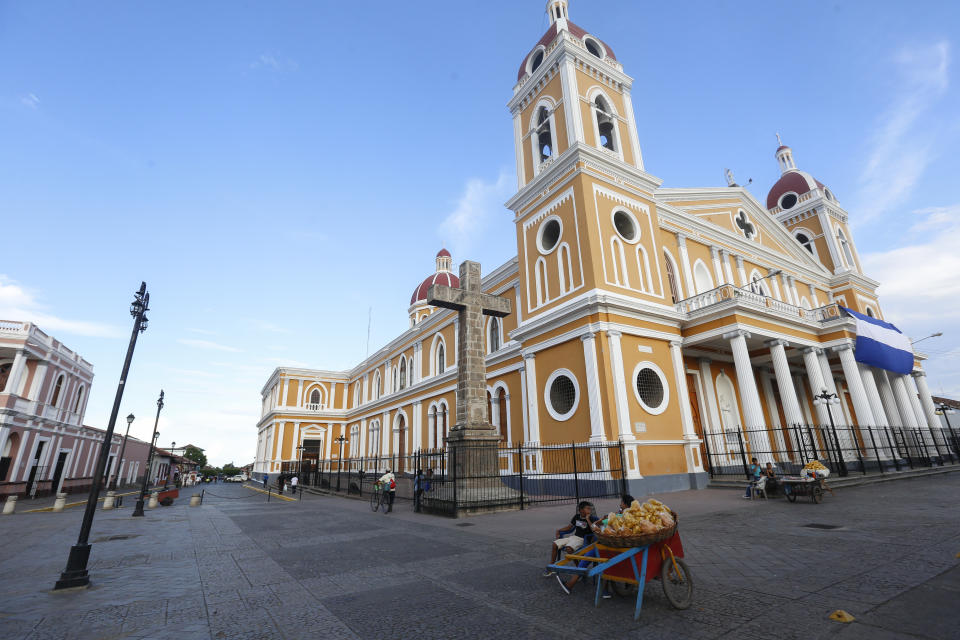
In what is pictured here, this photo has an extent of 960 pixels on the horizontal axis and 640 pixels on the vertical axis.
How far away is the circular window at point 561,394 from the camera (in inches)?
633

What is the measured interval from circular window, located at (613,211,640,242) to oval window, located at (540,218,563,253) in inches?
94.2

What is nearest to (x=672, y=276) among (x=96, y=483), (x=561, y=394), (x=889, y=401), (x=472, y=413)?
(x=561, y=394)

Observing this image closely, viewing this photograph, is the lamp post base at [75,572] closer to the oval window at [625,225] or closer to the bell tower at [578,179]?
the bell tower at [578,179]

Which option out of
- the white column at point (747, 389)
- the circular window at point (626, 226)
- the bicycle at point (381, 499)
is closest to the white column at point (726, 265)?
the white column at point (747, 389)

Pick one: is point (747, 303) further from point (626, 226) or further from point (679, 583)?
point (679, 583)

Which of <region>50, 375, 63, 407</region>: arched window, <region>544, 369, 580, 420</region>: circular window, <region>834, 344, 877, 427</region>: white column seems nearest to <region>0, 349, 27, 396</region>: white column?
<region>50, 375, 63, 407</region>: arched window

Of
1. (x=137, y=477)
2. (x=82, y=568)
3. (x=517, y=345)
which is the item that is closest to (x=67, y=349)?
(x=137, y=477)

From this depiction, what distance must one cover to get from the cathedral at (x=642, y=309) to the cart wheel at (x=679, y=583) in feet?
33.7

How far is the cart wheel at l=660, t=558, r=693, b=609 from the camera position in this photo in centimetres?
390

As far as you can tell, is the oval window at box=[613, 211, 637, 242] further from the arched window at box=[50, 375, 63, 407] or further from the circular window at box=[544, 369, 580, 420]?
the arched window at box=[50, 375, 63, 407]

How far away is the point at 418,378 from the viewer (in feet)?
107

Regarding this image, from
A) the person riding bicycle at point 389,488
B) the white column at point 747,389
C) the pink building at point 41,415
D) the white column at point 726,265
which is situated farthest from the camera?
the pink building at point 41,415

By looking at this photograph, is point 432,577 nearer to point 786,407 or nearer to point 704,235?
point 786,407

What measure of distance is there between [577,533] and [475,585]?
1324 millimetres
